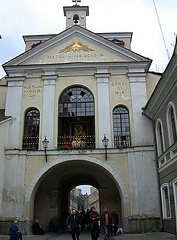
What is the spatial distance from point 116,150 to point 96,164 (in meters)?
1.45

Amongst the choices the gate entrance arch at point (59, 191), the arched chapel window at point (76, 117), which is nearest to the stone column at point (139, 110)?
the arched chapel window at point (76, 117)

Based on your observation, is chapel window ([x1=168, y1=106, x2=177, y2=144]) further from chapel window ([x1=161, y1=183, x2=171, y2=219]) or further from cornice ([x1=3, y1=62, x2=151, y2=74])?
cornice ([x1=3, y1=62, x2=151, y2=74])

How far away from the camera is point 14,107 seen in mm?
19062

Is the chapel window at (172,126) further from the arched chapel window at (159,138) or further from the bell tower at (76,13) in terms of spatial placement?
the bell tower at (76,13)

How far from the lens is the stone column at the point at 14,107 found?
59.8 ft

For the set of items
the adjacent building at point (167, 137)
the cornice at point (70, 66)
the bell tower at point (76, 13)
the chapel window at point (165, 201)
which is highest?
the bell tower at point (76, 13)

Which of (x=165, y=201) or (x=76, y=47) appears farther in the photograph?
(x=76, y=47)

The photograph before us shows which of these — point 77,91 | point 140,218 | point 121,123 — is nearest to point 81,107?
point 77,91

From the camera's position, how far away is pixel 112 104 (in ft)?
62.1

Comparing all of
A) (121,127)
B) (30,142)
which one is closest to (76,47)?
(121,127)

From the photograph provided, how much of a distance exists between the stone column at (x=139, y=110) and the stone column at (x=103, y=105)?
1558mm

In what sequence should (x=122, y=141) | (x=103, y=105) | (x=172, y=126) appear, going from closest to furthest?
A: (x=172, y=126)
(x=122, y=141)
(x=103, y=105)

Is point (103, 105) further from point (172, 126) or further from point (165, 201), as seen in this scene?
point (165, 201)

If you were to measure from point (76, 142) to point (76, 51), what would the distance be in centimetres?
645
